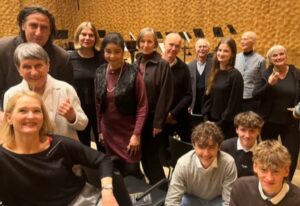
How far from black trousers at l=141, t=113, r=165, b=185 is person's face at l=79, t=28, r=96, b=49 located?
0.87m

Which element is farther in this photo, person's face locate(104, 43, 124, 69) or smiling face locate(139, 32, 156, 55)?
smiling face locate(139, 32, 156, 55)

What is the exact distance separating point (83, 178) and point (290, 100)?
225cm

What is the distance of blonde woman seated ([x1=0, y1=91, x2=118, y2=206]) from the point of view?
5.94ft

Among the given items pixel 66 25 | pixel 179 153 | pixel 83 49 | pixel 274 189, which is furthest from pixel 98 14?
pixel 274 189

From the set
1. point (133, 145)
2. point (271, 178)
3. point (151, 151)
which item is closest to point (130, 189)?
point (133, 145)

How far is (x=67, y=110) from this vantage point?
2.06 metres

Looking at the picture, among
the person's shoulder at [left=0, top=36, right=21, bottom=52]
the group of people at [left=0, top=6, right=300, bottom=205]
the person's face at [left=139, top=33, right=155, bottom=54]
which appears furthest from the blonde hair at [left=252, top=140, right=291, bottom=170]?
the person's shoulder at [left=0, top=36, right=21, bottom=52]

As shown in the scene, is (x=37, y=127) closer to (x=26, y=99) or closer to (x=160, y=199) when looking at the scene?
→ (x=26, y=99)

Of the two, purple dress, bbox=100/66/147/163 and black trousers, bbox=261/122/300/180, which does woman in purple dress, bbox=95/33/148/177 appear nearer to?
purple dress, bbox=100/66/147/163

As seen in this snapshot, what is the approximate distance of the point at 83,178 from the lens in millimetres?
2018

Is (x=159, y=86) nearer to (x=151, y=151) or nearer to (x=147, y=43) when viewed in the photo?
(x=147, y=43)

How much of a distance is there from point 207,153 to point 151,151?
0.80 metres

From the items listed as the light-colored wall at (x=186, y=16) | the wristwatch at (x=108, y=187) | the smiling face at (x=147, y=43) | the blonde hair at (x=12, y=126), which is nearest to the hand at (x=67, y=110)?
the blonde hair at (x=12, y=126)

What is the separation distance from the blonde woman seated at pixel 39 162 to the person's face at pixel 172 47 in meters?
1.69
